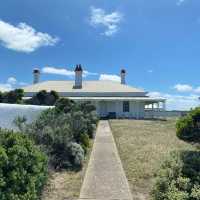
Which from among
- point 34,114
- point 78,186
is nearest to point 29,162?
point 78,186

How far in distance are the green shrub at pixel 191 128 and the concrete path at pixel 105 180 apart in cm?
214

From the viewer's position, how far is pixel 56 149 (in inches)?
405

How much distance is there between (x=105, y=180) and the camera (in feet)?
27.0

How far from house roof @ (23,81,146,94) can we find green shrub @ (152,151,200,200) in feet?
112

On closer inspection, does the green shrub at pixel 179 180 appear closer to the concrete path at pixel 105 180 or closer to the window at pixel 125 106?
the concrete path at pixel 105 180

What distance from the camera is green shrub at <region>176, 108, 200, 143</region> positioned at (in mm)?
10320

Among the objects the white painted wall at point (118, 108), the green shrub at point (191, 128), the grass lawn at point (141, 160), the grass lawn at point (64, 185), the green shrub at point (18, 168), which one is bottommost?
the grass lawn at point (64, 185)

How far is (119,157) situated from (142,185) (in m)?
3.63

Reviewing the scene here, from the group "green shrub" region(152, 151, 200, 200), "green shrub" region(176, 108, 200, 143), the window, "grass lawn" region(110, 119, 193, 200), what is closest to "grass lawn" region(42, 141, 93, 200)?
"grass lawn" region(110, 119, 193, 200)

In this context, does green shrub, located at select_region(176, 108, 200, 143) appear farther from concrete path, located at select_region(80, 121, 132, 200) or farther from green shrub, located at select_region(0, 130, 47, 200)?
green shrub, located at select_region(0, 130, 47, 200)

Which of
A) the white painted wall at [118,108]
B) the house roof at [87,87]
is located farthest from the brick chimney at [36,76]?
the white painted wall at [118,108]

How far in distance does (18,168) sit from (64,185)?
266 cm

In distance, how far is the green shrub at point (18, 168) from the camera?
5238 millimetres

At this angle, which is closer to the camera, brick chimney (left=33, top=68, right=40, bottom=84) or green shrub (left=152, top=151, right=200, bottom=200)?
green shrub (left=152, top=151, right=200, bottom=200)
